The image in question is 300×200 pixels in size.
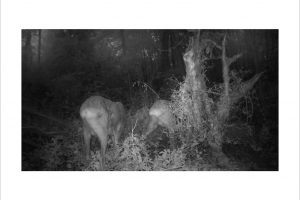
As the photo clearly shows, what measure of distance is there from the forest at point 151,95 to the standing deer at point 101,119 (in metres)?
0.01

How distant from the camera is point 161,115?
487cm

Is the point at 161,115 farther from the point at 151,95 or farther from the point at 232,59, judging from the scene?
the point at 232,59

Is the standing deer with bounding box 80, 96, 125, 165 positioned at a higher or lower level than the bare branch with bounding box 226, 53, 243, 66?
lower

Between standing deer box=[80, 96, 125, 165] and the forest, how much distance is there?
0.01m

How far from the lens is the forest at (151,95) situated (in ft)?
15.7

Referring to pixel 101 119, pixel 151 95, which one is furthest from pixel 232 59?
pixel 101 119

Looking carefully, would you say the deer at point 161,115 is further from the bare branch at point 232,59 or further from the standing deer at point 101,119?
the bare branch at point 232,59

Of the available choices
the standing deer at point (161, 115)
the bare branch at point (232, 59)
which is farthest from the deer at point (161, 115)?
the bare branch at point (232, 59)

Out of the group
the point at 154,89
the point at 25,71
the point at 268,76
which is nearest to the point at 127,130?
the point at 154,89

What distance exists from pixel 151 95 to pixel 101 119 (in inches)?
27.6

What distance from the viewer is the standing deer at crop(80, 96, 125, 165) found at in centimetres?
483

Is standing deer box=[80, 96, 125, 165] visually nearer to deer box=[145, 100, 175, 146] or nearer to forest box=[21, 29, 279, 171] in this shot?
forest box=[21, 29, 279, 171]

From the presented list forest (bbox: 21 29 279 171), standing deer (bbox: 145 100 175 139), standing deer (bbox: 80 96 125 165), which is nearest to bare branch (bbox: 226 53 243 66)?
forest (bbox: 21 29 279 171)
